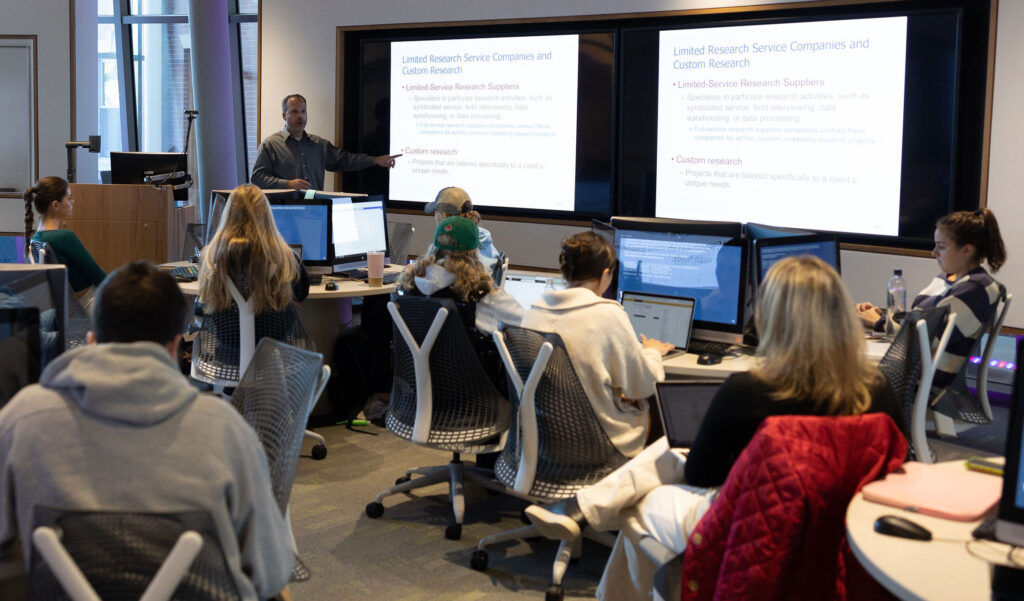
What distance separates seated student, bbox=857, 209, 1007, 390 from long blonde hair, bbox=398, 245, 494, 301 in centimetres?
168

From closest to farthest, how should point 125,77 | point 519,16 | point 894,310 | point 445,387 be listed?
point 445,387, point 894,310, point 519,16, point 125,77

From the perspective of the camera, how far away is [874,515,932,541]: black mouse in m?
1.71

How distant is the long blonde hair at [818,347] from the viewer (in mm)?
2113

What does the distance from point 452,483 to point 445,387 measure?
0.48 meters

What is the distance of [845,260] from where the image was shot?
6.02 meters

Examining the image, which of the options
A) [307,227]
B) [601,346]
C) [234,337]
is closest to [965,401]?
[601,346]

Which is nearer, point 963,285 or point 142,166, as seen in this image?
point 963,285

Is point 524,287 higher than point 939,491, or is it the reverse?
point 524,287

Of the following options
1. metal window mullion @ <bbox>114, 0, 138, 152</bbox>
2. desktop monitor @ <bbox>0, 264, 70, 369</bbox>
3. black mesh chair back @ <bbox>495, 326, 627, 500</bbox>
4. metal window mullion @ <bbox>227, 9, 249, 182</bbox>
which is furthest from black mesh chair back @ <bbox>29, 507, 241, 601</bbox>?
metal window mullion @ <bbox>114, 0, 138, 152</bbox>

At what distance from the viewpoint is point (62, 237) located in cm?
475

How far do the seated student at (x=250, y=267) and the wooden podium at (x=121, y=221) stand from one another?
2.89 metres

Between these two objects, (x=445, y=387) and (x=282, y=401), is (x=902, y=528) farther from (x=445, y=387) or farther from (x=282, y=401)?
(x=445, y=387)

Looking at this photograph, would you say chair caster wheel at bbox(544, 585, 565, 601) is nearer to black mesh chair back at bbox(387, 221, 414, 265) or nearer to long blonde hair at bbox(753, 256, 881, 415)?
long blonde hair at bbox(753, 256, 881, 415)

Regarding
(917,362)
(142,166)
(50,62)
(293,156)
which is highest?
(50,62)
